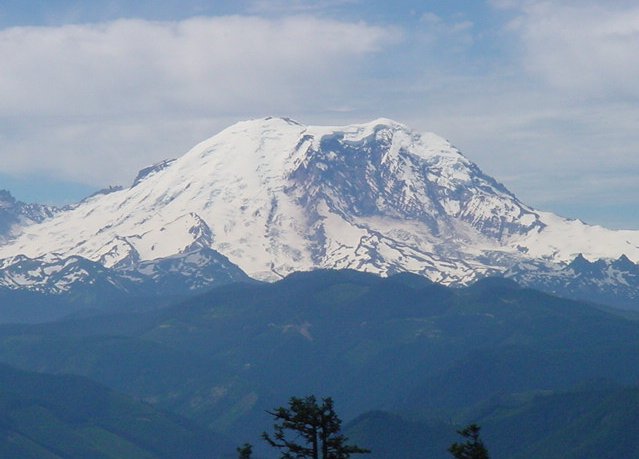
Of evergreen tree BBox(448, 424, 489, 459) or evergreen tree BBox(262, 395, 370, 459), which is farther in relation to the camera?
evergreen tree BBox(448, 424, 489, 459)

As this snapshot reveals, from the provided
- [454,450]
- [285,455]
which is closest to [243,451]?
[285,455]

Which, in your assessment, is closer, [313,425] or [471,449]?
[313,425]

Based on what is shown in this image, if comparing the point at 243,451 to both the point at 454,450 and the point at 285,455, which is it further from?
the point at 454,450

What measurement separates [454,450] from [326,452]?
783 cm

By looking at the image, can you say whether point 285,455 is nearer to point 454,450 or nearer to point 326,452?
point 326,452

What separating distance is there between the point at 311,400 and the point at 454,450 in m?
9.43

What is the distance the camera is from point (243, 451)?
10131 cm

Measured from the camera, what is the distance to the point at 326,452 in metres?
94.9

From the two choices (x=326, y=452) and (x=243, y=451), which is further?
(x=243, y=451)

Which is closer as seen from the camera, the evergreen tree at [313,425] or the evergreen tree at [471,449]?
the evergreen tree at [313,425]

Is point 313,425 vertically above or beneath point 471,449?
above

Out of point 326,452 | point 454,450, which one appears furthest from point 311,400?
point 454,450

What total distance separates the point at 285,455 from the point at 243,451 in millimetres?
5992

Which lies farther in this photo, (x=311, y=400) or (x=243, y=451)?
(x=243, y=451)
